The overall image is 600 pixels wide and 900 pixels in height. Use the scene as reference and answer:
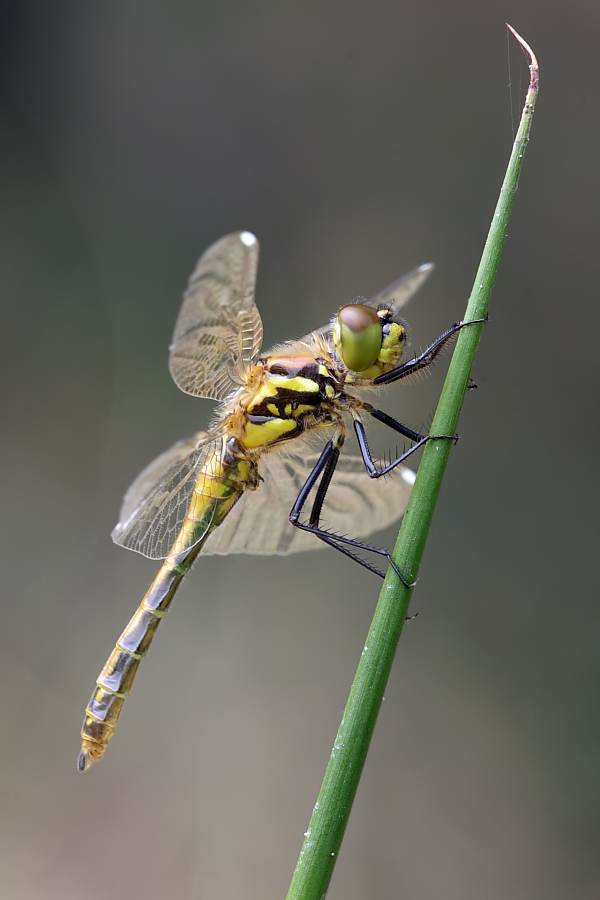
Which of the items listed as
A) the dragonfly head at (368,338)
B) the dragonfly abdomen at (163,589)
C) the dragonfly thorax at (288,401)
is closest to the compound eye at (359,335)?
the dragonfly head at (368,338)

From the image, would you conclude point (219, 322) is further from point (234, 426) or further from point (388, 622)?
point (388, 622)

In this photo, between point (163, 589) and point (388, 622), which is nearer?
point (388, 622)

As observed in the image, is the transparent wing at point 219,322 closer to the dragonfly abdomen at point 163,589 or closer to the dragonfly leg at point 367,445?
the dragonfly abdomen at point 163,589

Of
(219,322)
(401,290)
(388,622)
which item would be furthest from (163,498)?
(388,622)

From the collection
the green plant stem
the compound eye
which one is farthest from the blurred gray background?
the green plant stem

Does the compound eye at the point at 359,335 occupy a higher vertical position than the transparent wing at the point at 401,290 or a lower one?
lower
